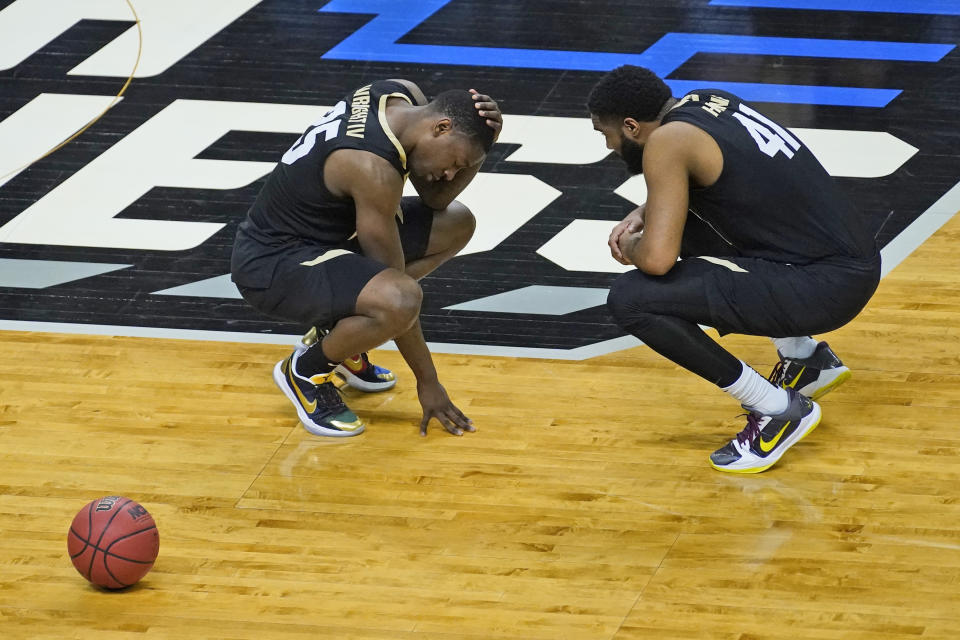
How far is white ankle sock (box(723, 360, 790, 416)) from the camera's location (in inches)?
157

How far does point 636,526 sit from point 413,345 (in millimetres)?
929

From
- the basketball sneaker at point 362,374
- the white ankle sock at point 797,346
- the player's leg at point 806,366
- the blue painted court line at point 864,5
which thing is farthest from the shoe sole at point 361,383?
the blue painted court line at point 864,5

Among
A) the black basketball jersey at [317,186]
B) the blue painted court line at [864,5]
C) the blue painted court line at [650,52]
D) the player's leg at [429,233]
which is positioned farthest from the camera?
the blue painted court line at [864,5]

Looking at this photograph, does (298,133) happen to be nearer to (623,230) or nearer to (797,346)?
(623,230)

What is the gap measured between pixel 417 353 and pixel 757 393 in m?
1.04

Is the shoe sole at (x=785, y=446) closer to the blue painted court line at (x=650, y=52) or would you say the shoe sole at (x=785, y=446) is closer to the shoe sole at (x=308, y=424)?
the shoe sole at (x=308, y=424)

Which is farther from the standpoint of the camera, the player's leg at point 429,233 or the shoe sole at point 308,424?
the player's leg at point 429,233

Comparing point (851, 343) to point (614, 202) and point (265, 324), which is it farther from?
point (265, 324)

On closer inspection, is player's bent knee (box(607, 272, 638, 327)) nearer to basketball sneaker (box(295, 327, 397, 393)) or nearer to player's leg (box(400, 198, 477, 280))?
player's leg (box(400, 198, 477, 280))

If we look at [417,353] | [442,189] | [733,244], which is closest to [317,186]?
[442,189]

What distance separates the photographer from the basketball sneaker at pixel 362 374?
4527 millimetres

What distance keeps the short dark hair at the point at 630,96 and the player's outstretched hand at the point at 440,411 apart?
3.32ft

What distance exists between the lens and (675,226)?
3.80 m

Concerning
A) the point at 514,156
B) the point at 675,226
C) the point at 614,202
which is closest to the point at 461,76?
the point at 514,156
